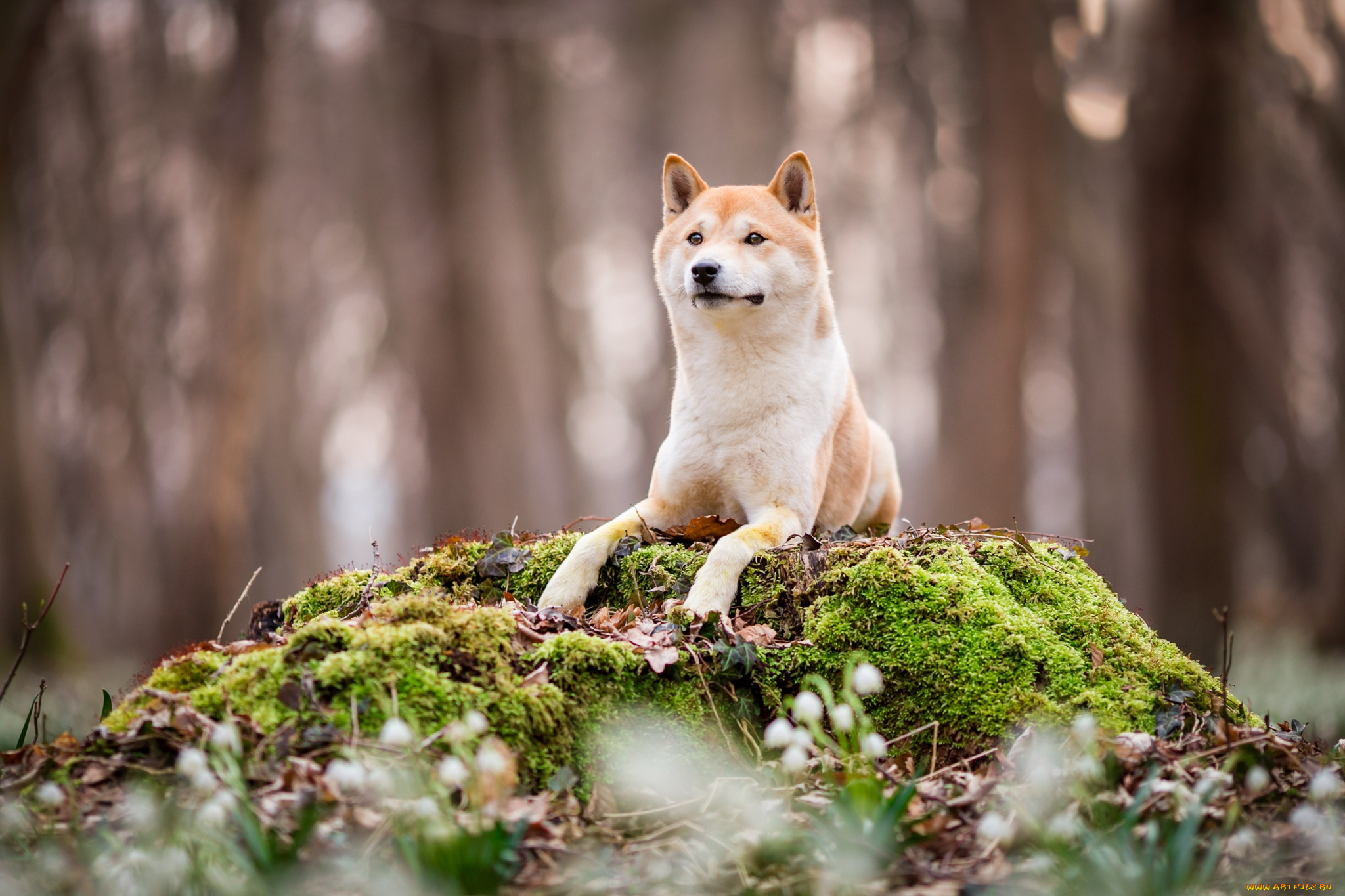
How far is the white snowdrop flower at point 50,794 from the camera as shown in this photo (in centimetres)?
271

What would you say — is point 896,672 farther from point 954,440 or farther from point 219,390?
point 219,390

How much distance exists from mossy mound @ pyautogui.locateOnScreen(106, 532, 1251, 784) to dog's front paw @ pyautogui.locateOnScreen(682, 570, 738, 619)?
0.13 m

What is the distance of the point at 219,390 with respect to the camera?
41.1ft

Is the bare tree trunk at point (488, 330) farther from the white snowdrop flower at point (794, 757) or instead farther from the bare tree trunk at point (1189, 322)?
the white snowdrop flower at point (794, 757)

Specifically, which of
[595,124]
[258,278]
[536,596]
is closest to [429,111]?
[595,124]

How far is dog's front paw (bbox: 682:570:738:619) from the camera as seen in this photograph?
3.94 metres

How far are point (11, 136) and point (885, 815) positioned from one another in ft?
41.5

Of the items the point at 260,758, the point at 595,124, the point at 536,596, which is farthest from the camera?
the point at 595,124

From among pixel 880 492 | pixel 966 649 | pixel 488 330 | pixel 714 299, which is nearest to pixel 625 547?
pixel 714 299

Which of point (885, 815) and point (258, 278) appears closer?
point (885, 815)

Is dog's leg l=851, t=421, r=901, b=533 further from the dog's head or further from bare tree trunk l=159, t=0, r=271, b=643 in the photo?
bare tree trunk l=159, t=0, r=271, b=643

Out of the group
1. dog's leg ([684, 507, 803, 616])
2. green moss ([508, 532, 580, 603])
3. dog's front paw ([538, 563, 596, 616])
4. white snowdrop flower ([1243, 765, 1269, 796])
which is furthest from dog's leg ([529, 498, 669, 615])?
white snowdrop flower ([1243, 765, 1269, 796])

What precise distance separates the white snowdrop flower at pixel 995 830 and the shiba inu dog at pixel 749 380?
5.17ft

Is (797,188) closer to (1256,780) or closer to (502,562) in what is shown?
(502,562)
